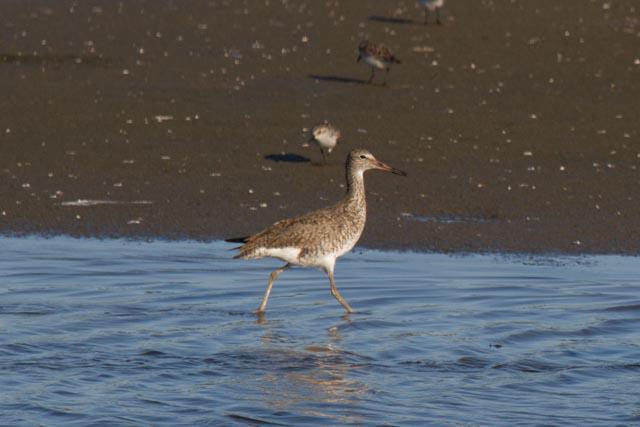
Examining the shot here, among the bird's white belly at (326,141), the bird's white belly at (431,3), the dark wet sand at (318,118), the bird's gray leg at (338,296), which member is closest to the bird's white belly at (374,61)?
the dark wet sand at (318,118)

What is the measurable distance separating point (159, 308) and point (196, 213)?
2.67 metres

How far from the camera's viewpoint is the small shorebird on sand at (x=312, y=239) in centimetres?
1055

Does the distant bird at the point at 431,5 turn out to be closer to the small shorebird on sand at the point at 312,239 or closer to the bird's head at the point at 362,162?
the bird's head at the point at 362,162

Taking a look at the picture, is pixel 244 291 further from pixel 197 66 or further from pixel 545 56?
pixel 545 56

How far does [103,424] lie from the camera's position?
810cm

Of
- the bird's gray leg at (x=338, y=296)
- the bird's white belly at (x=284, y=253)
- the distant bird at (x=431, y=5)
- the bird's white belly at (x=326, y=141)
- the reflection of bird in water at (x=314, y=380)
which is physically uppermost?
the distant bird at (x=431, y=5)

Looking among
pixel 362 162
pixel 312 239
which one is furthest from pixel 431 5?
pixel 312 239

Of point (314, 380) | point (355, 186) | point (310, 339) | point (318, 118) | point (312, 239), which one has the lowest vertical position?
point (314, 380)

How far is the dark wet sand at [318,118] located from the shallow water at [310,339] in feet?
2.45

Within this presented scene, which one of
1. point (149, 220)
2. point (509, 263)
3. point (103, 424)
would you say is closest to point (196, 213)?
point (149, 220)

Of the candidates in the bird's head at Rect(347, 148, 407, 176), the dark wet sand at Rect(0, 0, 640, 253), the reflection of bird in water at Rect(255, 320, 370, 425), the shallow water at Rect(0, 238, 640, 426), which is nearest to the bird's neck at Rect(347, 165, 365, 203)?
the bird's head at Rect(347, 148, 407, 176)

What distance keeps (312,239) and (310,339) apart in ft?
3.33

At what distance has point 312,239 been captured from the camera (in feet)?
35.0

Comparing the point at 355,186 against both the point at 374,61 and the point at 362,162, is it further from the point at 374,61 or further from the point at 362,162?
the point at 374,61
